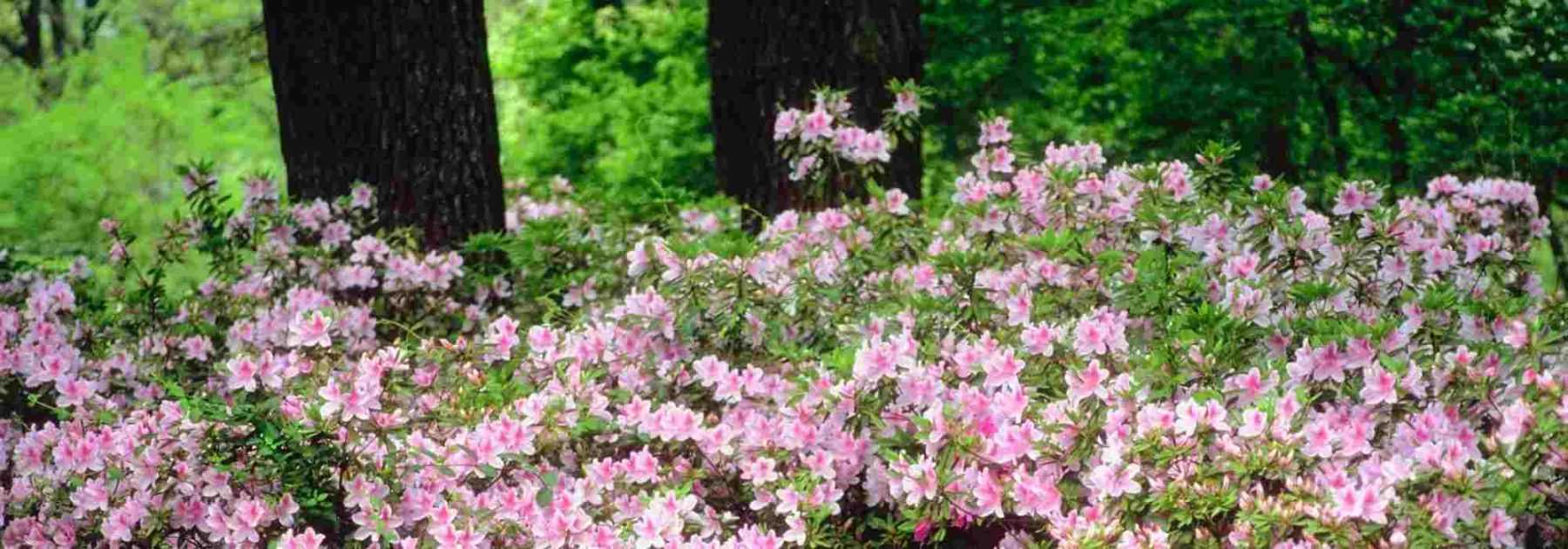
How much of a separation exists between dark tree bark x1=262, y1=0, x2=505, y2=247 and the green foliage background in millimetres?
500

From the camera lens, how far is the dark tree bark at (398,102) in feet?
15.8

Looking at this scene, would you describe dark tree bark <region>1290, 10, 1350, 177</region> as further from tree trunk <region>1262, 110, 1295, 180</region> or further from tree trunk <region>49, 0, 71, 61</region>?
tree trunk <region>49, 0, 71, 61</region>

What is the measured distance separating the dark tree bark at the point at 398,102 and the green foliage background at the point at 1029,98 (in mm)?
500

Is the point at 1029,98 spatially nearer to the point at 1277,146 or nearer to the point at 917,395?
the point at 1277,146

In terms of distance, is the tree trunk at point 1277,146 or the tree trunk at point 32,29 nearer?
the tree trunk at point 1277,146

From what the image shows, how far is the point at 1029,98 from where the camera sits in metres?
8.65

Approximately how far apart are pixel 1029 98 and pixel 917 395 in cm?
593

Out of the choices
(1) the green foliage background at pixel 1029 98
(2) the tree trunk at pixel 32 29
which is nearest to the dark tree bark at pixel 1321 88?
(1) the green foliage background at pixel 1029 98

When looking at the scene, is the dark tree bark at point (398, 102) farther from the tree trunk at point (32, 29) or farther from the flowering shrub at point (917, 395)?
the tree trunk at point (32, 29)

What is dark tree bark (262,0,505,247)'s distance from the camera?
190 inches

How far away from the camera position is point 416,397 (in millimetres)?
3258

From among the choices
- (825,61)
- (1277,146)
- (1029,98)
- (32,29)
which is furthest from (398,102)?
(32,29)

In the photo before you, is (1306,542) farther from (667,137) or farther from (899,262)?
(667,137)

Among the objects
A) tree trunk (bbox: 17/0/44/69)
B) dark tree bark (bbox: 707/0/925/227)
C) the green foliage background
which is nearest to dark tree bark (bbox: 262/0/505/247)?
the green foliage background
